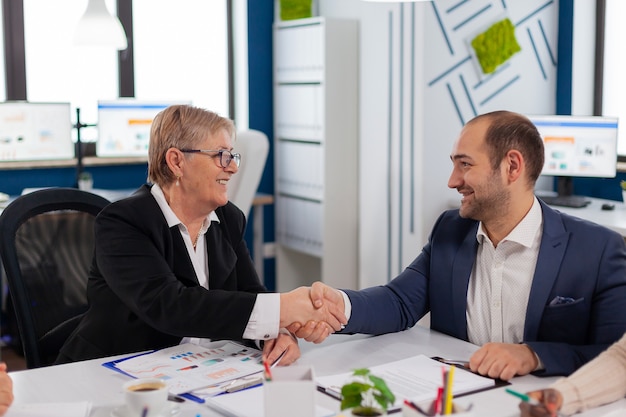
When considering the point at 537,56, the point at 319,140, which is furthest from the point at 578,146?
the point at 319,140

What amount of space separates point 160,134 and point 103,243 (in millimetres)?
333

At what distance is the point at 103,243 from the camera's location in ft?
6.54

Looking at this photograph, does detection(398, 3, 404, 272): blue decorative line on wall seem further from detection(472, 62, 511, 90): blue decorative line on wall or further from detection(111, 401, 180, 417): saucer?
detection(111, 401, 180, 417): saucer

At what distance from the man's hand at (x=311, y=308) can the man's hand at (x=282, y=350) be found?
35mm

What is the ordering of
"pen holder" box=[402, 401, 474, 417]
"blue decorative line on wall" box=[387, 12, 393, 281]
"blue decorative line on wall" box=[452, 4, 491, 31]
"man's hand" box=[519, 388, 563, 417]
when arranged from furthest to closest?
1. "blue decorative line on wall" box=[387, 12, 393, 281]
2. "blue decorative line on wall" box=[452, 4, 491, 31]
3. "man's hand" box=[519, 388, 563, 417]
4. "pen holder" box=[402, 401, 474, 417]

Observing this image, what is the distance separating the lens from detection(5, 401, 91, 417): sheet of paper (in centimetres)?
149

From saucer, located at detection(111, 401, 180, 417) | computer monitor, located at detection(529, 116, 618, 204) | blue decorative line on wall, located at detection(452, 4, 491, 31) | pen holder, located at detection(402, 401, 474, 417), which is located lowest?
saucer, located at detection(111, 401, 180, 417)

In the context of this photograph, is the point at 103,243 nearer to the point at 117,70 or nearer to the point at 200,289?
the point at 200,289

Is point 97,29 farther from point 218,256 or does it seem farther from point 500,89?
point 218,256

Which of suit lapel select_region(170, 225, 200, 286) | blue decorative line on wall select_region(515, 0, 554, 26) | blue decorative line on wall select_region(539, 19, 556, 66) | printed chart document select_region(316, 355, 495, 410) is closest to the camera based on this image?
printed chart document select_region(316, 355, 495, 410)

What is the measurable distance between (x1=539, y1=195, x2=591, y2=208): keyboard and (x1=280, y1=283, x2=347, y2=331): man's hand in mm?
2375

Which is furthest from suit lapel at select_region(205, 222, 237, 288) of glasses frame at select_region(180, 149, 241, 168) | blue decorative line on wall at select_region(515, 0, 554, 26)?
blue decorative line on wall at select_region(515, 0, 554, 26)

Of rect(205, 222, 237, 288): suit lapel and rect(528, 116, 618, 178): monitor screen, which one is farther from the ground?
rect(528, 116, 618, 178): monitor screen

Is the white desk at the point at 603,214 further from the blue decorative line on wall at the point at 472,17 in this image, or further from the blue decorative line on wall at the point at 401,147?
the blue decorative line on wall at the point at 472,17
